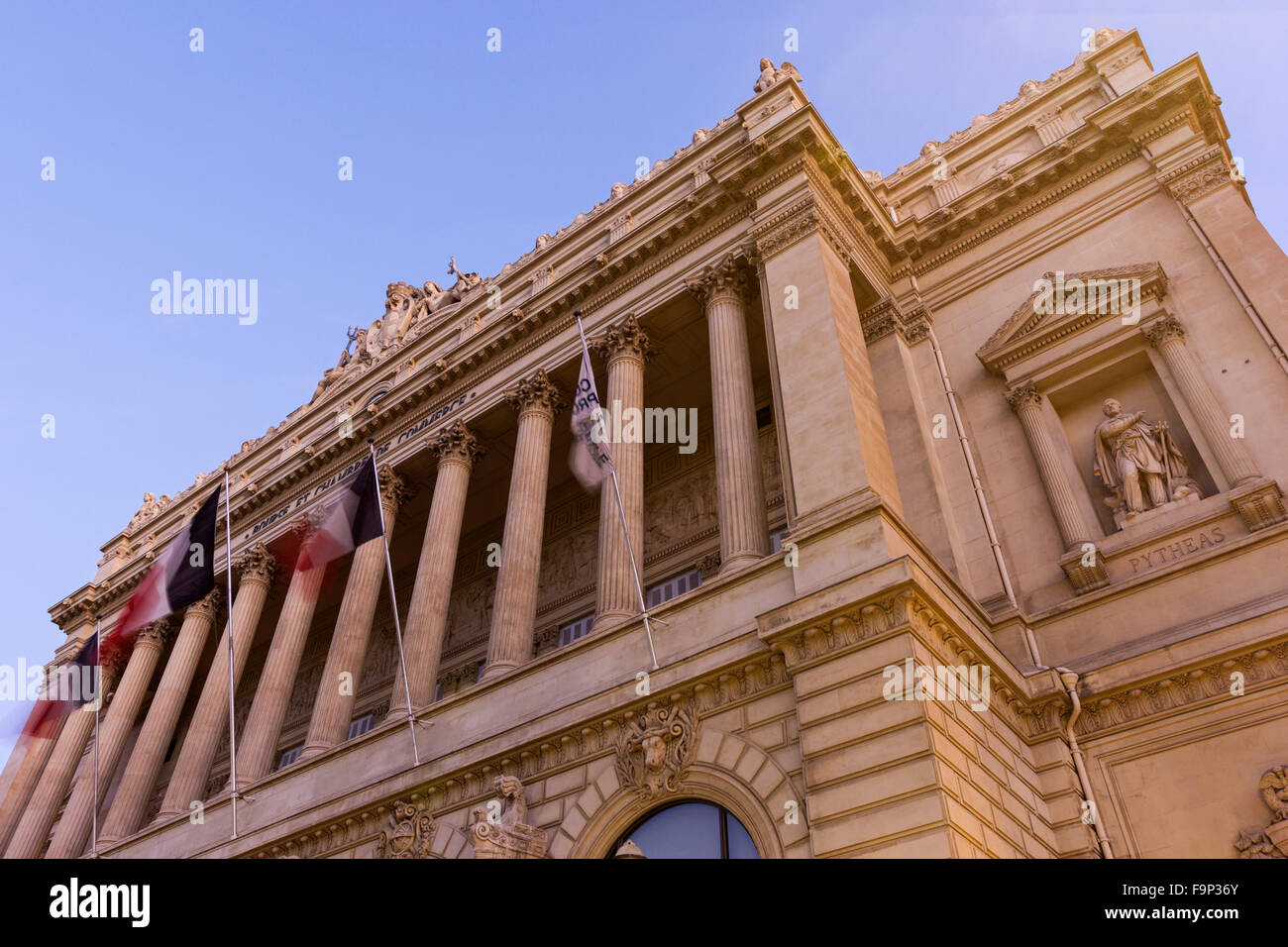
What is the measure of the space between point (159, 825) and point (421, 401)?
12.9 m

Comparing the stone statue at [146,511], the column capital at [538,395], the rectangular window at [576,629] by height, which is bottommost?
the rectangular window at [576,629]

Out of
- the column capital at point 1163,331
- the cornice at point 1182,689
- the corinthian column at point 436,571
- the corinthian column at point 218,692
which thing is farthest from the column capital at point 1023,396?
the corinthian column at point 218,692

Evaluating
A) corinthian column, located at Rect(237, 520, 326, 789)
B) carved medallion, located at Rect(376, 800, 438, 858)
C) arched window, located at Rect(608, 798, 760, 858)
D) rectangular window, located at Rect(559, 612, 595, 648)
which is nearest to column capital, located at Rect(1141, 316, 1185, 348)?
arched window, located at Rect(608, 798, 760, 858)

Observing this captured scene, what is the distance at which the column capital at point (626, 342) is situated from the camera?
23828 millimetres

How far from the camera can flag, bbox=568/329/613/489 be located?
1908cm

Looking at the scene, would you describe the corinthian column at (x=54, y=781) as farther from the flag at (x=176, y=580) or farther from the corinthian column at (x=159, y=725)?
the flag at (x=176, y=580)

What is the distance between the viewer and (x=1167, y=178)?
825 inches

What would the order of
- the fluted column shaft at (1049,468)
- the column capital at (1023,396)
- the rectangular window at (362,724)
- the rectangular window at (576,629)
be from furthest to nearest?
1. the rectangular window at (362,724)
2. the rectangular window at (576,629)
3. the column capital at (1023,396)
4. the fluted column shaft at (1049,468)

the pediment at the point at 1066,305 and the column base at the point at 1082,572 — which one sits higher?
the pediment at the point at 1066,305

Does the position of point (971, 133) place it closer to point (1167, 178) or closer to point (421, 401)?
point (1167, 178)

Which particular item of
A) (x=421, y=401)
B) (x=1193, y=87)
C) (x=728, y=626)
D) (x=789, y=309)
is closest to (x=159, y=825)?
(x=421, y=401)

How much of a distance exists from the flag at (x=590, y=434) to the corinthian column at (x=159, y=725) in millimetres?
13839

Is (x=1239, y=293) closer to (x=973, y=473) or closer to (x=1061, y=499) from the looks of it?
(x=1061, y=499)

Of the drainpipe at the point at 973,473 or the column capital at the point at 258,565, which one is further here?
the column capital at the point at 258,565
